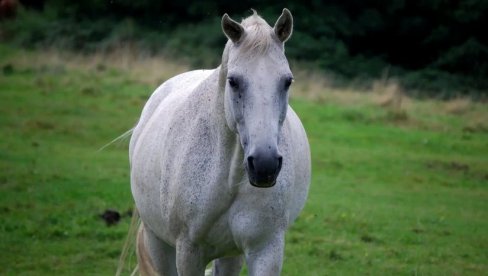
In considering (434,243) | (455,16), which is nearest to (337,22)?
(455,16)

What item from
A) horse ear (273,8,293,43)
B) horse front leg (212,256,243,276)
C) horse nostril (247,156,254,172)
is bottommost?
horse front leg (212,256,243,276)

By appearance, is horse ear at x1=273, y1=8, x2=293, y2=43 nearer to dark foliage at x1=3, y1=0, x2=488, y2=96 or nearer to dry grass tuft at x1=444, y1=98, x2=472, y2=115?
dry grass tuft at x1=444, y1=98, x2=472, y2=115

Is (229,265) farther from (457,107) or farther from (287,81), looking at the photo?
(457,107)

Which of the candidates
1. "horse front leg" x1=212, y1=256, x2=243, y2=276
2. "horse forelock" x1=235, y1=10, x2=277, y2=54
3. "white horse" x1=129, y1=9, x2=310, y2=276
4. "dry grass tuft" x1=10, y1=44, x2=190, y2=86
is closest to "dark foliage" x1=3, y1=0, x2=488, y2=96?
"dry grass tuft" x1=10, y1=44, x2=190, y2=86

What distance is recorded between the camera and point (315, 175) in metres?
13.3

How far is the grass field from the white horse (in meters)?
3.00

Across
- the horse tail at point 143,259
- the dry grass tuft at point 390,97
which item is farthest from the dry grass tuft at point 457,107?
the horse tail at point 143,259

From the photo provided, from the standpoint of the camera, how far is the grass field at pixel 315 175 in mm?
8977

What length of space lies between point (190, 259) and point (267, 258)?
0.49 metres

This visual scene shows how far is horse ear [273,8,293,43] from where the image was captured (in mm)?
4438

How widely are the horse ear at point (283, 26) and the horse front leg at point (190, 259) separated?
125cm

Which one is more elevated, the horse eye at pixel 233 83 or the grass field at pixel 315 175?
the horse eye at pixel 233 83

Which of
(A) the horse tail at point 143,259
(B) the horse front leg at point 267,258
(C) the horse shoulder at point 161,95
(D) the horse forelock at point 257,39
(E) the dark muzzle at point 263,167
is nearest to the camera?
(E) the dark muzzle at point 263,167

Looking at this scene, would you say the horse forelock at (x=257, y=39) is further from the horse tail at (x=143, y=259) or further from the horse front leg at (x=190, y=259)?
the horse tail at (x=143, y=259)
